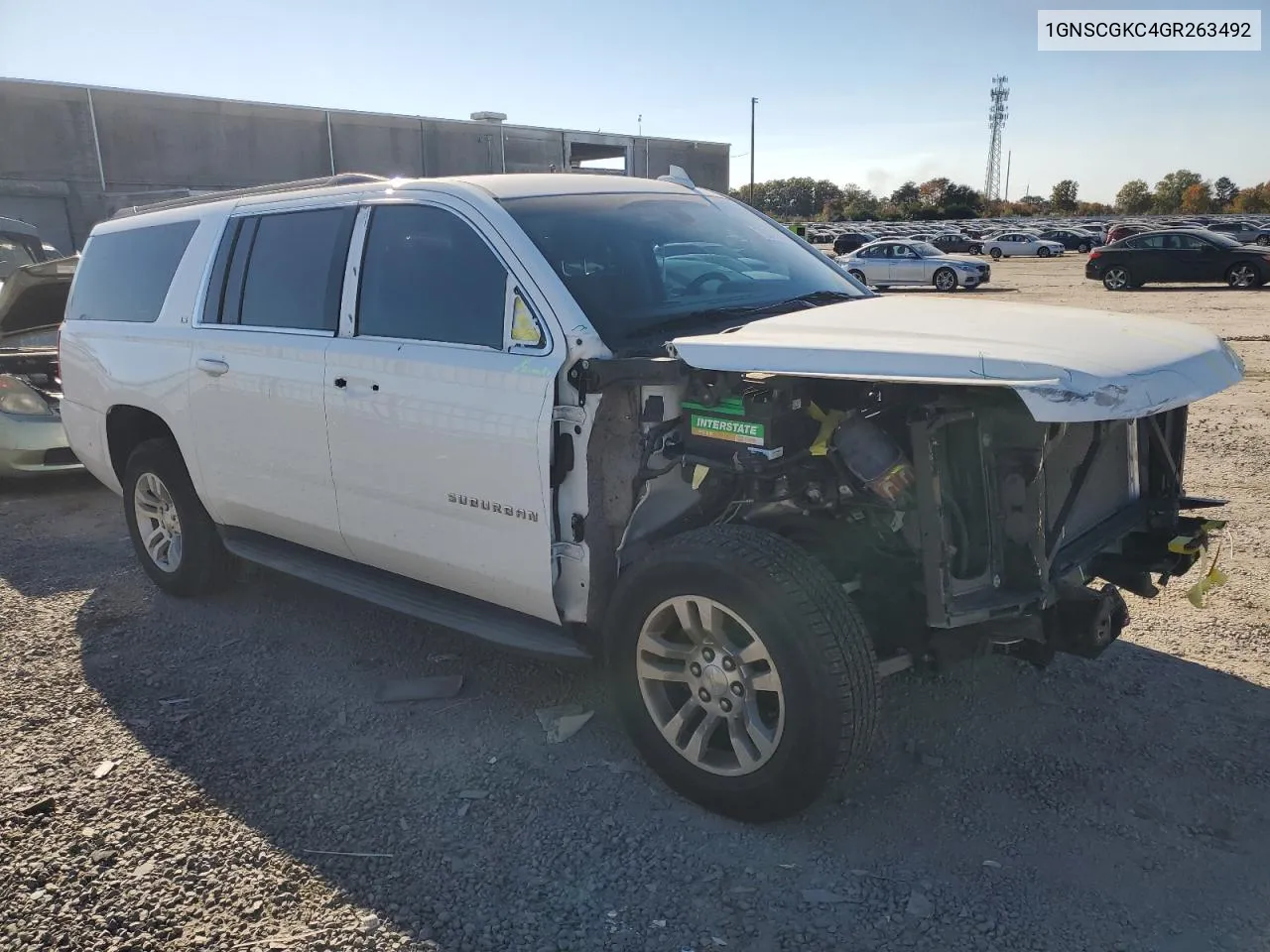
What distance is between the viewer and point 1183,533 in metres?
3.66

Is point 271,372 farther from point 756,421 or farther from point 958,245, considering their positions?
point 958,245

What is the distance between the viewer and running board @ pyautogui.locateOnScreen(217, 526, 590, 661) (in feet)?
11.5

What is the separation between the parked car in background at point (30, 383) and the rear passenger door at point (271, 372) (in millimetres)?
3278

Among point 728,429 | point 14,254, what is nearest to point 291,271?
point 728,429

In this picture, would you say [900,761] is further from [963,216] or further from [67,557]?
[963,216]

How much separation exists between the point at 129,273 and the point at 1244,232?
46124 millimetres

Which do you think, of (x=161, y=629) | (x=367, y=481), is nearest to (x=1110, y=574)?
(x=367, y=481)

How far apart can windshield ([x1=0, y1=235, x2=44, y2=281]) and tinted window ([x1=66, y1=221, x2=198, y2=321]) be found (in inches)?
203

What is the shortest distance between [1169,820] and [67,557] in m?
6.10

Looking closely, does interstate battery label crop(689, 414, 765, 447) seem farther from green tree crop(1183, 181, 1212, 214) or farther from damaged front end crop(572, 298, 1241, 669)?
green tree crop(1183, 181, 1212, 214)

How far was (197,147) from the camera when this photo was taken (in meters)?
34.3

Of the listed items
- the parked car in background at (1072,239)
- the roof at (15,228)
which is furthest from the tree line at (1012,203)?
the roof at (15,228)

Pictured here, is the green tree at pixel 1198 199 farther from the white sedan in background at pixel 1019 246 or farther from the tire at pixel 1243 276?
the tire at pixel 1243 276

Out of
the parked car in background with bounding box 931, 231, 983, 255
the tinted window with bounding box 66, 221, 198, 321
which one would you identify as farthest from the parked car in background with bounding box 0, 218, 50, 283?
the parked car in background with bounding box 931, 231, 983, 255
